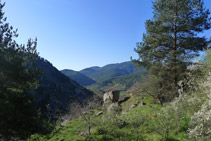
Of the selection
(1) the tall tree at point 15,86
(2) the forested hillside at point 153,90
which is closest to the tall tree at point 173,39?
(2) the forested hillside at point 153,90

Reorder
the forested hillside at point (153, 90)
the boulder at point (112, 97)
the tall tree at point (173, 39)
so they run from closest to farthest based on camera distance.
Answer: the forested hillside at point (153, 90) < the tall tree at point (173, 39) < the boulder at point (112, 97)

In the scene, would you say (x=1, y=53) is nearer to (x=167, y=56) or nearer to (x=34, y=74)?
(x=34, y=74)

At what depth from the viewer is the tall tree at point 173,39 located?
48.1ft

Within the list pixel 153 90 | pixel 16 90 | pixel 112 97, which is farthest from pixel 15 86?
pixel 112 97

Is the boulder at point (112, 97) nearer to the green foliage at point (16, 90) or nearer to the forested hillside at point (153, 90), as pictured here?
the forested hillside at point (153, 90)

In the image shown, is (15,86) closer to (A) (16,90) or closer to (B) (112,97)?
(A) (16,90)

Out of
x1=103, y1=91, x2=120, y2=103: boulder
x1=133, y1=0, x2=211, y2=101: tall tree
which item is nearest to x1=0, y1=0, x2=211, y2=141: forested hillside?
x1=133, y1=0, x2=211, y2=101: tall tree

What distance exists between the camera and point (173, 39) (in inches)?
617

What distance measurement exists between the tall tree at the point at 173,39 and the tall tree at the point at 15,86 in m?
12.7

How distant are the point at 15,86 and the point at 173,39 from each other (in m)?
16.8

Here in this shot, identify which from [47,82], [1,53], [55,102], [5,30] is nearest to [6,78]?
[1,53]

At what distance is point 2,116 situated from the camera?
8.13m

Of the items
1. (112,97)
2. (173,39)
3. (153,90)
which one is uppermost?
(173,39)

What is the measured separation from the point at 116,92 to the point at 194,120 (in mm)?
26185
